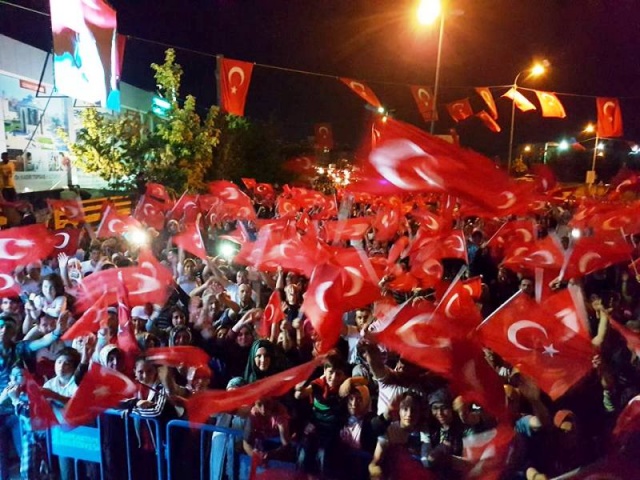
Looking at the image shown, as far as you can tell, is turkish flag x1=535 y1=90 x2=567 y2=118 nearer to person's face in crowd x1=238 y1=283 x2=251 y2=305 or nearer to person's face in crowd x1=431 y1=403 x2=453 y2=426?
person's face in crowd x1=238 y1=283 x2=251 y2=305

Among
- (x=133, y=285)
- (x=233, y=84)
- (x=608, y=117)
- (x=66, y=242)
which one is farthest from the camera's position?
(x=608, y=117)

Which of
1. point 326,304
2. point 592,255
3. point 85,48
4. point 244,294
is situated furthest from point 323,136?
A: point 326,304

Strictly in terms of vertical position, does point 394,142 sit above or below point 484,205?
above

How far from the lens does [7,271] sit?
24.1 ft

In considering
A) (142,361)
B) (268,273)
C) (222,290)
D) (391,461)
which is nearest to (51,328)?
(142,361)

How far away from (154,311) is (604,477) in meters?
4.81

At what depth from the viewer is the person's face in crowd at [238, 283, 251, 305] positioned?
737 cm

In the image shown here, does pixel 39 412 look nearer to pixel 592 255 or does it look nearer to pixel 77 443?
pixel 77 443

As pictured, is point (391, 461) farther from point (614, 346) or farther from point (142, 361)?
point (614, 346)

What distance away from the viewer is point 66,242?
29.7 ft

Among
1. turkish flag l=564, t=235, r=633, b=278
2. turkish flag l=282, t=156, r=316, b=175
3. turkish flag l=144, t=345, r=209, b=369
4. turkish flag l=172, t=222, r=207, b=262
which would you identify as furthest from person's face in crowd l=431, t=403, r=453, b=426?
turkish flag l=282, t=156, r=316, b=175

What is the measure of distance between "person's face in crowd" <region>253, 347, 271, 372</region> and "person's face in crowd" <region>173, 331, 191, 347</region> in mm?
898

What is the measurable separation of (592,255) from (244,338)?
4825 mm

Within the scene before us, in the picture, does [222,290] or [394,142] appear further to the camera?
[222,290]
